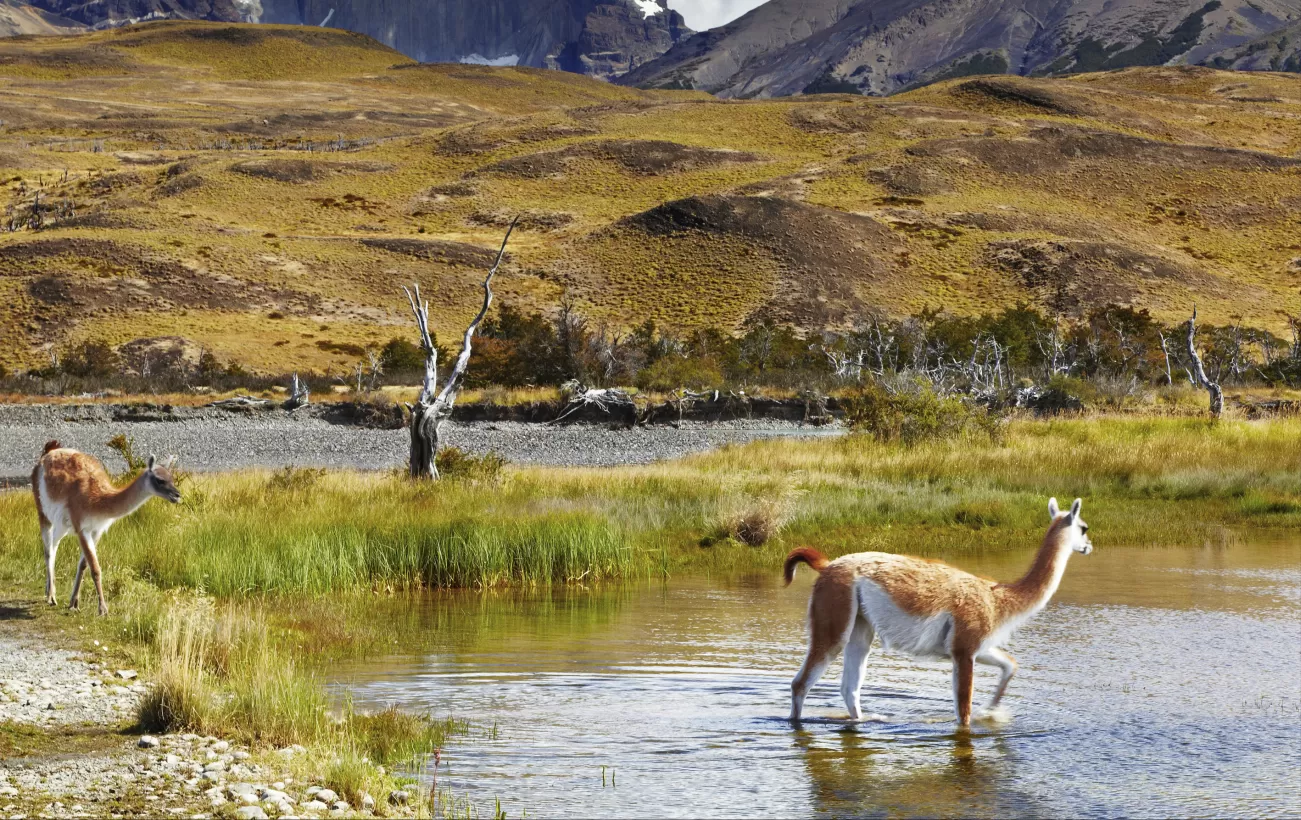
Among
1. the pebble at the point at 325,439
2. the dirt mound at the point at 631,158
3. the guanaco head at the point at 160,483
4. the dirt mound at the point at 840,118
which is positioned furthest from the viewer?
the dirt mound at the point at 840,118

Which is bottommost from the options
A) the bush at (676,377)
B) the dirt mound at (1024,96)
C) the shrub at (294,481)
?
the shrub at (294,481)

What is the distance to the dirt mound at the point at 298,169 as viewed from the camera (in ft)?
355

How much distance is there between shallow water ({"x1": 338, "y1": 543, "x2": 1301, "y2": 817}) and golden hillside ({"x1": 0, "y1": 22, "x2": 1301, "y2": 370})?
52456mm

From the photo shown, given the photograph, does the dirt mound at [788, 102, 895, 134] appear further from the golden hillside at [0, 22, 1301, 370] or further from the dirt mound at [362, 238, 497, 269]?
the dirt mound at [362, 238, 497, 269]

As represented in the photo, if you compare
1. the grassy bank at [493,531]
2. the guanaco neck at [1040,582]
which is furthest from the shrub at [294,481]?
the guanaco neck at [1040,582]

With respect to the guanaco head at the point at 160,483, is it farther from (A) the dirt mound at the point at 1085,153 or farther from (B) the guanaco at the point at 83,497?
(A) the dirt mound at the point at 1085,153

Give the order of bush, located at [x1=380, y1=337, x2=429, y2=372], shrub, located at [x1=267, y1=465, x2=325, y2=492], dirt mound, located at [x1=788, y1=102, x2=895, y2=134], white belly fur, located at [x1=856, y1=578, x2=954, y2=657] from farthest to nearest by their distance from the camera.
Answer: dirt mound, located at [x1=788, y1=102, x2=895, y2=134], bush, located at [x1=380, y1=337, x2=429, y2=372], shrub, located at [x1=267, y1=465, x2=325, y2=492], white belly fur, located at [x1=856, y1=578, x2=954, y2=657]

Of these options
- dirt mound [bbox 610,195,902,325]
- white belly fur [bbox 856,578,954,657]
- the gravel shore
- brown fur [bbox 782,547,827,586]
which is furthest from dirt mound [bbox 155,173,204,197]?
white belly fur [bbox 856,578,954,657]

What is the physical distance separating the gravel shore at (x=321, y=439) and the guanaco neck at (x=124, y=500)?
61.6 feet

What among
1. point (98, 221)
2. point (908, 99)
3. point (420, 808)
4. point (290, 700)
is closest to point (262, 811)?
point (420, 808)

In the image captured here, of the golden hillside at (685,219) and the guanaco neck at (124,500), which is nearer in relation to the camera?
the guanaco neck at (124,500)

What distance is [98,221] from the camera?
89.6 meters

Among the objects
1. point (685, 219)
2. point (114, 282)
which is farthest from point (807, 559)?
point (685, 219)

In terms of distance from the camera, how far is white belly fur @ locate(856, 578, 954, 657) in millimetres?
7926
